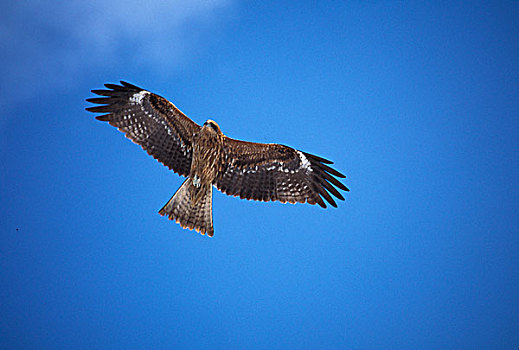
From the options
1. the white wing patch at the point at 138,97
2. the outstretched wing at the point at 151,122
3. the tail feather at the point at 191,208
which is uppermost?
the white wing patch at the point at 138,97

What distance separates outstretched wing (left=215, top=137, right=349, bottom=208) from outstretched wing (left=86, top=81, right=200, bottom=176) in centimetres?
52

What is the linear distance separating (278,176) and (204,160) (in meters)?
1.01

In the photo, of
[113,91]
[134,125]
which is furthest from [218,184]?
[113,91]

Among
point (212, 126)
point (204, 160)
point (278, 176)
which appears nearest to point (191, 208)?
point (204, 160)

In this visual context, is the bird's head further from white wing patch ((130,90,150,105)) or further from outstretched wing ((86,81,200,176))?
white wing patch ((130,90,150,105))

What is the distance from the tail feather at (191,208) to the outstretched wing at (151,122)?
231 mm

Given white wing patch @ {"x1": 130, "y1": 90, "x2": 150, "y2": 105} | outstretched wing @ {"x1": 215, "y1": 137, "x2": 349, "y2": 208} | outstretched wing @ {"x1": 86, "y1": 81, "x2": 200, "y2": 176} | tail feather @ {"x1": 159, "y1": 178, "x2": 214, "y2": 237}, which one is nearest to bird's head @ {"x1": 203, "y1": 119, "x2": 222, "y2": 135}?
outstretched wing @ {"x1": 86, "y1": 81, "x2": 200, "y2": 176}

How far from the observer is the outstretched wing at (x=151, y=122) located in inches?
203

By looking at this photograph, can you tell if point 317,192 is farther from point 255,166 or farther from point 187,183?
point 187,183

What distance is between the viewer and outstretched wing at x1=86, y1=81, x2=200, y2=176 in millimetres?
5156

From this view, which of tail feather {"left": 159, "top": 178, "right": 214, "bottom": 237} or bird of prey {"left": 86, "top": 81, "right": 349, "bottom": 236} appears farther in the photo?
tail feather {"left": 159, "top": 178, "right": 214, "bottom": 237}

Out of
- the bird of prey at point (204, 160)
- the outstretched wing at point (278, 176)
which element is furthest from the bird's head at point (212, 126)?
the outstretched wing at point (278, 176)

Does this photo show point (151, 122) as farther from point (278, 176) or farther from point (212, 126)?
point (278, 176)

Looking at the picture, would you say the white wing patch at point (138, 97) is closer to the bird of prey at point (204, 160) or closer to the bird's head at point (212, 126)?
the bird of prey at point (204, 160)
